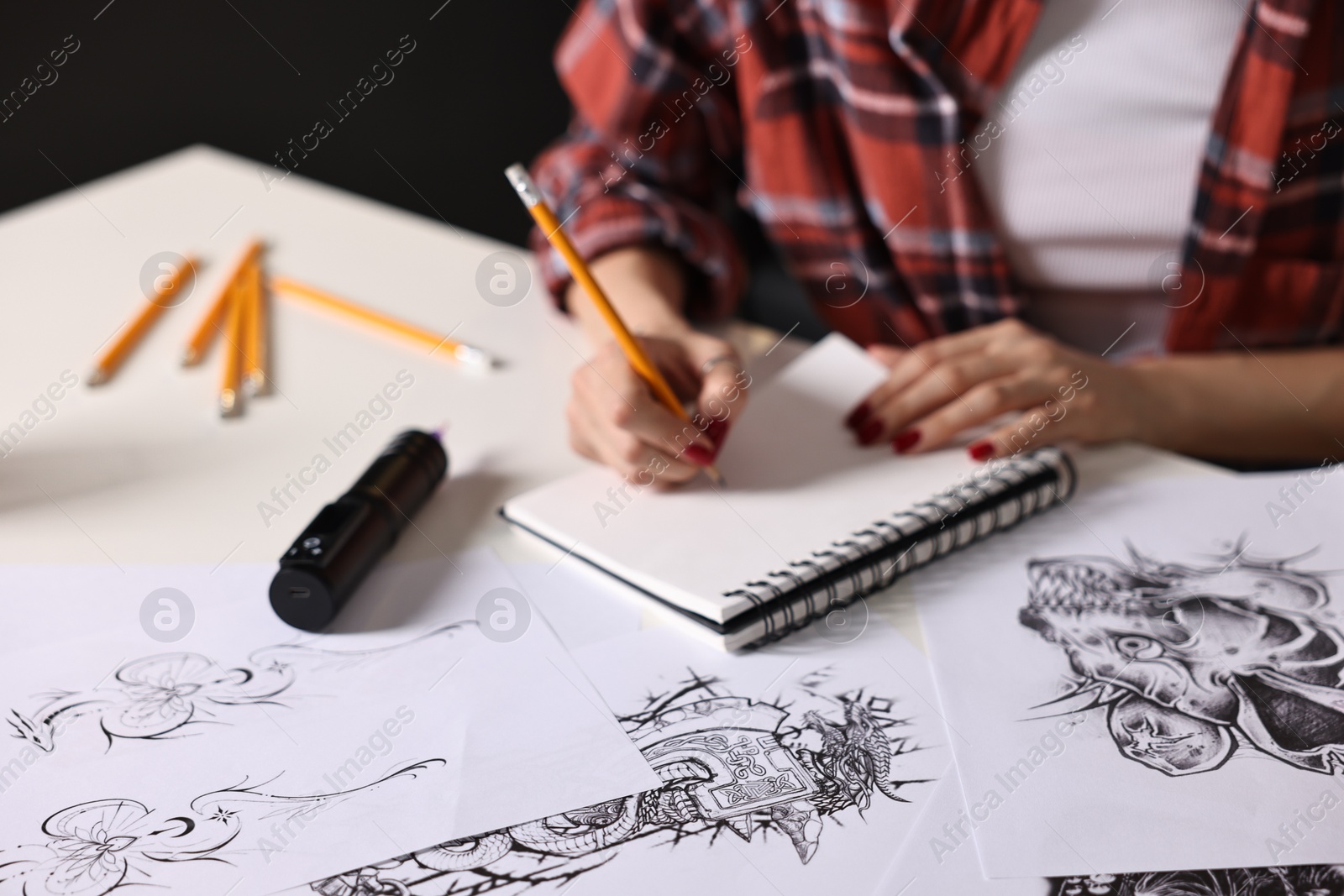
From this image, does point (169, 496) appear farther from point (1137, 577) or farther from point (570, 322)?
point (1137, 577)

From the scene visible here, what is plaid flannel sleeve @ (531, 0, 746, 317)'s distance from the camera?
3.25 ft

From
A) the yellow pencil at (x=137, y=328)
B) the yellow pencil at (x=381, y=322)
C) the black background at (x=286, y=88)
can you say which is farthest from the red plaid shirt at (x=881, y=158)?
the black background at (x=286, y=88)

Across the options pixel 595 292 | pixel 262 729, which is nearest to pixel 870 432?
pixel 595 292

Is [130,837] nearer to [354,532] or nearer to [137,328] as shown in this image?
[354,532]

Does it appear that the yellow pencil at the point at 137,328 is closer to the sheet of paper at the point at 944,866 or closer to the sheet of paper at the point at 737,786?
the sheet of paper at the point at 737,786

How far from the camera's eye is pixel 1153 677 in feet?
1.86

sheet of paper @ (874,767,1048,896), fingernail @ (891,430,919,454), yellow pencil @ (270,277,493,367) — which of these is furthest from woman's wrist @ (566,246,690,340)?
sheet of paper @ (874,767,1048,896)

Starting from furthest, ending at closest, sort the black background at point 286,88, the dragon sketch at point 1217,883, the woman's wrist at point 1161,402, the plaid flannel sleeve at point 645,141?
the black background at point 286,88 < the plaid flannel sleeve at point 645,141 < the woman's wrist at point 1161,402 < the dragon sketch at point 1217,883

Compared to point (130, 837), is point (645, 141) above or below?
above

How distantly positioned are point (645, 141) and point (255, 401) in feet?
1.52

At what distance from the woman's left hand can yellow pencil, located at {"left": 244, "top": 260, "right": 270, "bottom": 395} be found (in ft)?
1.61

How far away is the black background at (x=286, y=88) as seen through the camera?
7.04 ft

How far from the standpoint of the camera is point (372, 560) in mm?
646

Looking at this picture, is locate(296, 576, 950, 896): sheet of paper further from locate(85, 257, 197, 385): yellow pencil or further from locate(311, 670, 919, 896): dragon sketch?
locate(85, 257, 197, 385): yellow pencil
